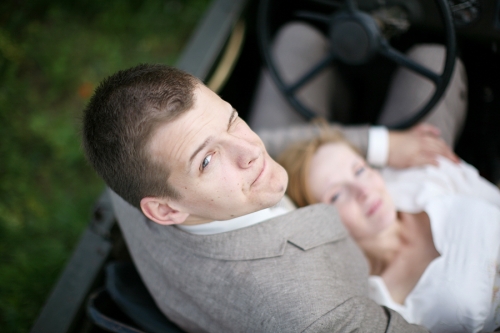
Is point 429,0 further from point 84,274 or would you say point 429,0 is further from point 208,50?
point 84,274

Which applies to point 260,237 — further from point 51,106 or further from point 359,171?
point 51,106

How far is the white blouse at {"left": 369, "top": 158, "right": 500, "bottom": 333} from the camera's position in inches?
40.5

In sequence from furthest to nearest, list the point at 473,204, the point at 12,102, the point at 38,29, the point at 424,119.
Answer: the point at 38,29 → the point at 12,102 → the point at 424,119 → the point at 473,204

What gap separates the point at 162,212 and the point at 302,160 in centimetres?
66

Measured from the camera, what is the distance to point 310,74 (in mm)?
1517

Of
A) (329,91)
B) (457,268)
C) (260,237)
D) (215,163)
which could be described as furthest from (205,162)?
(329,91)

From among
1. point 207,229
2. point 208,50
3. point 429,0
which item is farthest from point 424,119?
point 207,229

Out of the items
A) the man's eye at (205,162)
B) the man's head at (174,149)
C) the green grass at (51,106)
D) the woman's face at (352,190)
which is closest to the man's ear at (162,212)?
the man's head at (174,149)

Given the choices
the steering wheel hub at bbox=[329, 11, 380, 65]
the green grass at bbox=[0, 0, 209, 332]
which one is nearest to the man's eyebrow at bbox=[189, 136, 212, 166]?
the steering wheel hub at bbox=[329, 11, 380, 65]

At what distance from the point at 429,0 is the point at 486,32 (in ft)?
0.68

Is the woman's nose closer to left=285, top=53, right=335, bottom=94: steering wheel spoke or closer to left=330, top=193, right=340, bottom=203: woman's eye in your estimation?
left=330, top=193, right=340, bottom=203: woman's eye

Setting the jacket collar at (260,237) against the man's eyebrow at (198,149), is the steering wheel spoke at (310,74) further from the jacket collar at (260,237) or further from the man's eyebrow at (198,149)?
the man's eyebrow at (198,149)

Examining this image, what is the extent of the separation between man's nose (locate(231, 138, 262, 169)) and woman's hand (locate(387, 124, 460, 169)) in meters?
0.75

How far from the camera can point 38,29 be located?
2.52m
